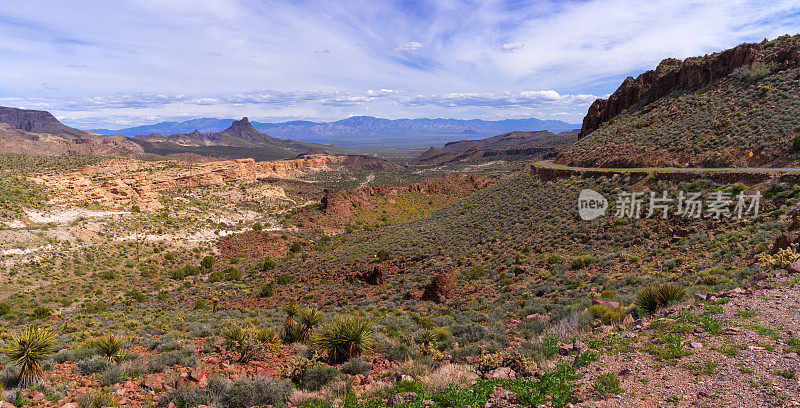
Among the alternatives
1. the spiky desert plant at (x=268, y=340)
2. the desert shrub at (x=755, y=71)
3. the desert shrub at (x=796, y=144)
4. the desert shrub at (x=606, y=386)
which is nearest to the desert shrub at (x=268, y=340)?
the spiky desert plant at (x=268, y=340)

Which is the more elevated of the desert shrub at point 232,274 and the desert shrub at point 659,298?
the desert shrub at point 659,298

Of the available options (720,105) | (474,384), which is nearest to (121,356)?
(474,384)

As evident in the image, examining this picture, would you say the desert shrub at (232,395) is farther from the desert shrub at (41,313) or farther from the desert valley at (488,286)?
the desert shrub at (41,313)

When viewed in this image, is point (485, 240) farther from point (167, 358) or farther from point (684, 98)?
point (684, 98)

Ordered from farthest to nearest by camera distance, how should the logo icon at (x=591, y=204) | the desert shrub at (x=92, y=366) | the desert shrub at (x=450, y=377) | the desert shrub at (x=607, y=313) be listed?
the logo icon at (x=591, y=204)
the desert shrub at (x=607, y=313)
the desert shrub at (x=92, y=366)
the desert shrub at (x=450, y=377)

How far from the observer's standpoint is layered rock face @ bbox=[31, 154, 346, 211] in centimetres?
4178

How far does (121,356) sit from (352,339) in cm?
602

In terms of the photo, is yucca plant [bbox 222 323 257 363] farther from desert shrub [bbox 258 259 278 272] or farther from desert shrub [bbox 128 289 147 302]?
desert shrub [bbox 258 259 278 272]

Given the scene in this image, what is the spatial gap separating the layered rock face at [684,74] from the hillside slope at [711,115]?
0.07 meters

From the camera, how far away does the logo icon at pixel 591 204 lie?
21234 mm

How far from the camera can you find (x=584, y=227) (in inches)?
800

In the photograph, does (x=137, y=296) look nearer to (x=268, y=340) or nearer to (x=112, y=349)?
(x=112, y=349)

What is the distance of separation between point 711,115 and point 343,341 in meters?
35.3

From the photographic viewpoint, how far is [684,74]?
115 feet
